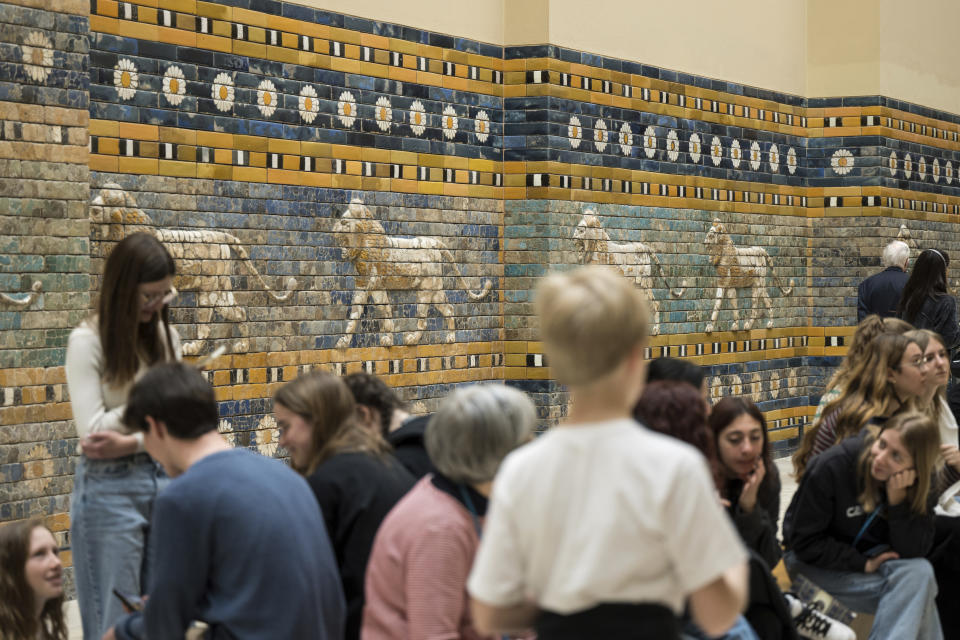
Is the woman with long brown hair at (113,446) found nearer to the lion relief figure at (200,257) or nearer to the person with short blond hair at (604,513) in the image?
the person with short blond hair at (604,513)

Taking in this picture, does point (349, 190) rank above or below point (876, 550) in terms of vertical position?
above

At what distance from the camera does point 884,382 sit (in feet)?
18.1

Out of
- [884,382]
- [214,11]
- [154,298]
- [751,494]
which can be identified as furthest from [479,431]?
[214,11]

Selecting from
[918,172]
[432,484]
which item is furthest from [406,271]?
[918,172]

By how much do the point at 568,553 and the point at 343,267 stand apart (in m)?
5.79

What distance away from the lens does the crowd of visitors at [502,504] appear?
211 cm

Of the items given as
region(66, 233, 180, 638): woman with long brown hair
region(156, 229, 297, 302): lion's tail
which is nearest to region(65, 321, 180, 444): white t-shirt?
region(66, 233, 180, 638): woman with long brown hair

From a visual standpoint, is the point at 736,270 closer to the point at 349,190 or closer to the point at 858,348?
the point at 349,190

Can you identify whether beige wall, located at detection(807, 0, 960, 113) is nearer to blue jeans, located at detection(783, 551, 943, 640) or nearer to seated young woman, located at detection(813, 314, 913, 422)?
seated young woman, located at detection(813, 314, 913, 422)

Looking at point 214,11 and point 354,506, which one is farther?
point 214,11

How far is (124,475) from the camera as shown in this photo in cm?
409

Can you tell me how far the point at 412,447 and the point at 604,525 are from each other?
79.9 inches

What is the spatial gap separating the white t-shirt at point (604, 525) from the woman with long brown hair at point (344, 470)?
1416 mm

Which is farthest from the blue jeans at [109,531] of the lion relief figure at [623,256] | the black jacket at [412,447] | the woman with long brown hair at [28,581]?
the lion relief figure at [623,256]
